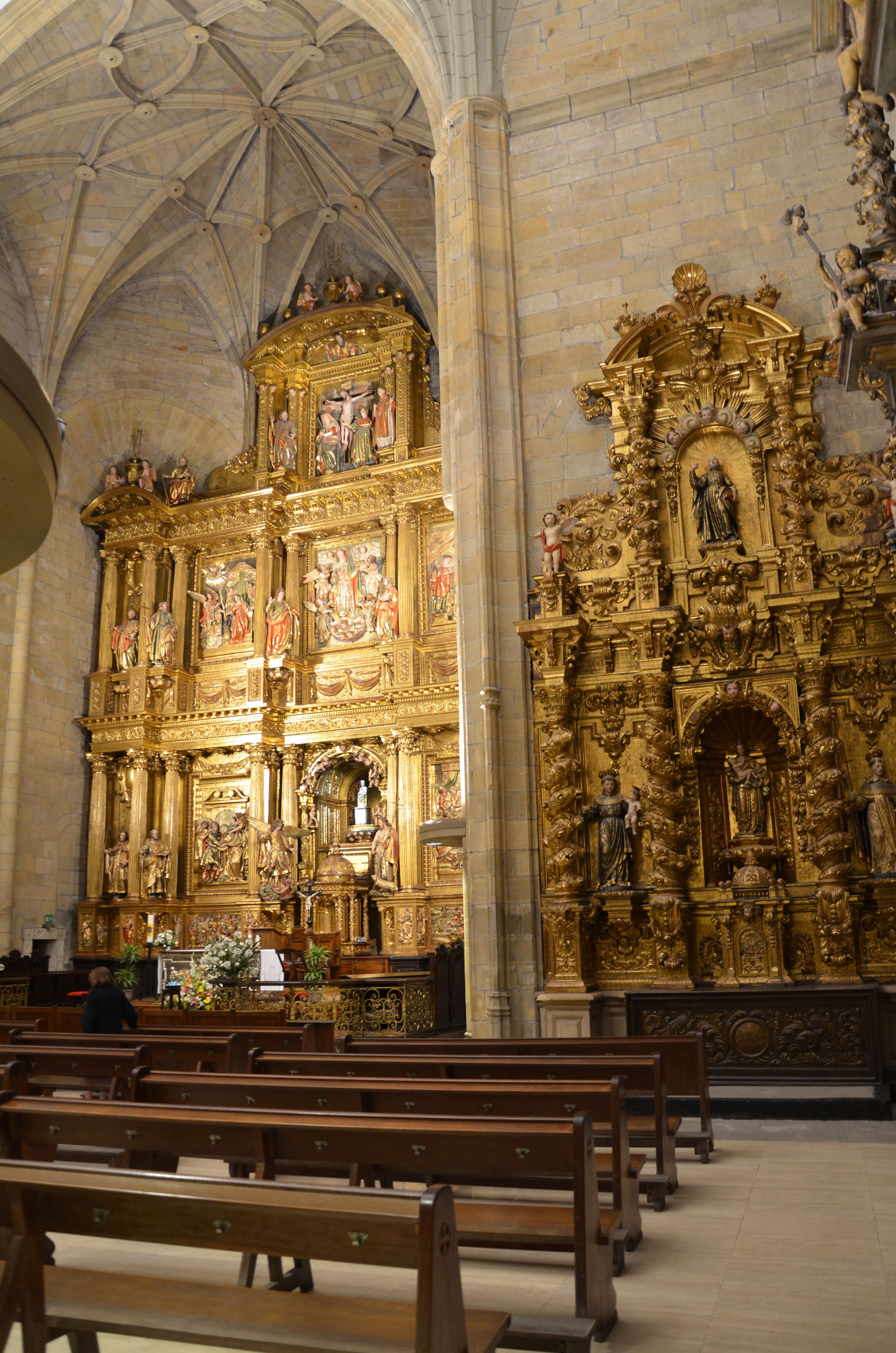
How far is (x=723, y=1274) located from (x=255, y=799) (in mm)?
17287

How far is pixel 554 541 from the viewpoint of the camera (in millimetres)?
11234

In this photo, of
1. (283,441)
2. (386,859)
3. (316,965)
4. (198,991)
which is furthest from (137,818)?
(198,991)

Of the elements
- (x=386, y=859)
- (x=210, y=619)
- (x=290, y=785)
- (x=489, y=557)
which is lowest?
(x=386, y=859)

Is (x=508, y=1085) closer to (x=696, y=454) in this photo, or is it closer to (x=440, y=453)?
(x=696, y=454)

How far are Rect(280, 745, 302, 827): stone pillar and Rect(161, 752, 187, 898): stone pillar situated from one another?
2191mm

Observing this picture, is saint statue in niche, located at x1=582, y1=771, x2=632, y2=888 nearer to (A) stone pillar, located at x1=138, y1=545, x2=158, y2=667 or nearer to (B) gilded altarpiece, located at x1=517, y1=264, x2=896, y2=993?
(B) gilded altarpiece, located at x1=517, y1=264, x2=896, y2=993

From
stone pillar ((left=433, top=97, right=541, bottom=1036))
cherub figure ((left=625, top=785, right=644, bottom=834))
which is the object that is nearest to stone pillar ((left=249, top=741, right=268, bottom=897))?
stone pillar ((left=433, top=97, right=541, bottom=1036))

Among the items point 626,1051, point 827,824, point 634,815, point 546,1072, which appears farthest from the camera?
point 634,815

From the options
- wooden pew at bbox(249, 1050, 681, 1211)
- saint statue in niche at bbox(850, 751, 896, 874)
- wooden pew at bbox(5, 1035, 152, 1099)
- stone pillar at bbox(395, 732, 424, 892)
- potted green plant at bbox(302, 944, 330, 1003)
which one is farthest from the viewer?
stone pillar at bbox(395, 732, 424, 892)

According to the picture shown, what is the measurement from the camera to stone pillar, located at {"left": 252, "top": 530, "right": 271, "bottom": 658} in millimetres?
21578

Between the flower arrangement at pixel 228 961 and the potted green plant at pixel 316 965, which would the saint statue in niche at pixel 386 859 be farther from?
the flower arrangement at pixel 228 961

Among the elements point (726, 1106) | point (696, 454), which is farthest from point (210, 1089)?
point (696, 454)

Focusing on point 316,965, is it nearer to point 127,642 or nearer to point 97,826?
point 97,826

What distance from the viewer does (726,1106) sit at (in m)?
8.60
